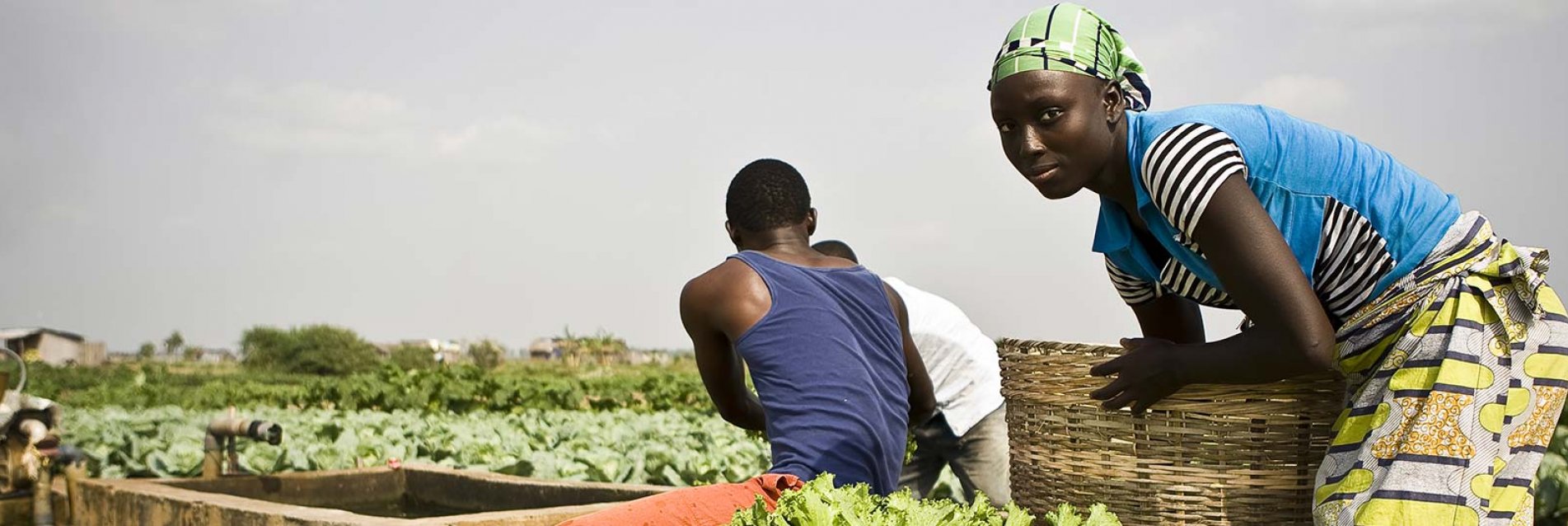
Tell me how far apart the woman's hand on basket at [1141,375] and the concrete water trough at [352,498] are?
7.20 feet

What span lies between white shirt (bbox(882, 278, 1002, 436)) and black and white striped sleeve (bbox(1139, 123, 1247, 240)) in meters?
3.46

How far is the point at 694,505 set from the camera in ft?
8.16

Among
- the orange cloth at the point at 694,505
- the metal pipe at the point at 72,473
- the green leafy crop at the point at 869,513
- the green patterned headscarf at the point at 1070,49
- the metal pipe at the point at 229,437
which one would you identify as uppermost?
the green patterned headscarf at the point at 1070,49

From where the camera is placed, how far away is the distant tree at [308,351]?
2877cm

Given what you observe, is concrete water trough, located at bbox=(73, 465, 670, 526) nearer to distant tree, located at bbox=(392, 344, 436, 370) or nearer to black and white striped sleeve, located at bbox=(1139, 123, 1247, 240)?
black and white striped sleeve, located at bbox=(1139, 123, 1247, 240)

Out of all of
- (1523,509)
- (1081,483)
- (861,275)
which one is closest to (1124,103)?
(1081,483)

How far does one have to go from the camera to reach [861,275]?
3.19 meters

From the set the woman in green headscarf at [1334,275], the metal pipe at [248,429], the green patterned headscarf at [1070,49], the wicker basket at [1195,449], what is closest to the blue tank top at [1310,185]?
the woman in green headscarf at [1334,275]

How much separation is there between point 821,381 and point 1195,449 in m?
0.95

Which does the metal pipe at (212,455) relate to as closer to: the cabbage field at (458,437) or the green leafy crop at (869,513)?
the cabbage field at (458,437)

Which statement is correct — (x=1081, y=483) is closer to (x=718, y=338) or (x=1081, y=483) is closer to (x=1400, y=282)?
(x=1400, y=282)

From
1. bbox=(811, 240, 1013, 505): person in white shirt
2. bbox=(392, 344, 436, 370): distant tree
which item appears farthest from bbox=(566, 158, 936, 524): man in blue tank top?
bbox=(392, 344, 436, 370): distant tree

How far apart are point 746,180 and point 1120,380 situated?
4.36ft

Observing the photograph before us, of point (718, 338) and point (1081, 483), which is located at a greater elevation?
point (718, 338)
